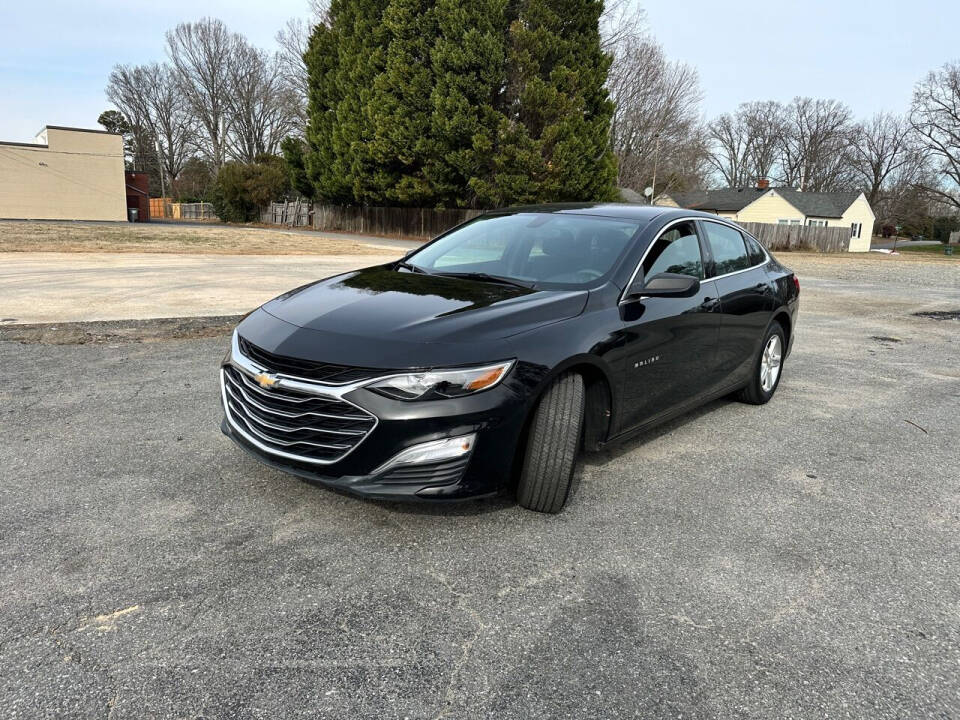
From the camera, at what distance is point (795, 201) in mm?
57688

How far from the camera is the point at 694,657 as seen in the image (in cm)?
238

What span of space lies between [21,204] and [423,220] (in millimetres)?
28692

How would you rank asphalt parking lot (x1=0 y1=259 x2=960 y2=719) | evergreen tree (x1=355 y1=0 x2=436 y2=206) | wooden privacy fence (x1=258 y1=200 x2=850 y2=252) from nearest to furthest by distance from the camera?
asphalt parking lot (x1=0 y1=259 x2=960 y2=719), evergreen tree (x1=355 y1=0 x2=436 y2=206), wooden privacy fence (x1=258 y1=200 x2=850 y2=252)

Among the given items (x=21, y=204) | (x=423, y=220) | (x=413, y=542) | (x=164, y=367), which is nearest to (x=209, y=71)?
(x=21, y=204)

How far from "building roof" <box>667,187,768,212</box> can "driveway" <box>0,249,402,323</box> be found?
4931 cm

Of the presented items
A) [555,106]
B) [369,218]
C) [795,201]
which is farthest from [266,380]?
[795,201]

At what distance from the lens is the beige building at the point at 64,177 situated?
139 feet

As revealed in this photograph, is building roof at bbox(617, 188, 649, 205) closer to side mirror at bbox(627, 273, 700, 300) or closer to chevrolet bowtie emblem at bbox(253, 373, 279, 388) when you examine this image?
side mirror at bbox(627, 273, 700, 300)

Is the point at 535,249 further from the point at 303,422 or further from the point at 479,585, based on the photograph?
the point at 479,585

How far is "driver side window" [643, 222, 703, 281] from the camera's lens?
4148 millimetres

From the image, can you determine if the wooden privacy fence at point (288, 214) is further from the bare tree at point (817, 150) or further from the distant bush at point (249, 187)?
the bare tree at point (817, 150)

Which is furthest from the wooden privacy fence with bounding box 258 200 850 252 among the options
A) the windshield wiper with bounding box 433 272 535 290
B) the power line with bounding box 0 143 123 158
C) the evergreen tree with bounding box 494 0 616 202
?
the windshield wiper with bounding box 433 272 535 290

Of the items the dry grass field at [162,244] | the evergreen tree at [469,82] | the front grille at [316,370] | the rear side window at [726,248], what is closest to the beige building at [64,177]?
the dry grass field at [162,244]

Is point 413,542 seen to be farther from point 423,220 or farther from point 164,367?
point 423,220
